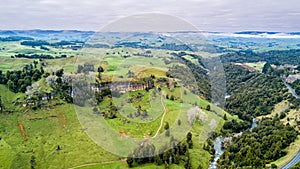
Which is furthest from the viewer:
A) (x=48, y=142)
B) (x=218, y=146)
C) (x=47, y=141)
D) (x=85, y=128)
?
(x=218, y=146)

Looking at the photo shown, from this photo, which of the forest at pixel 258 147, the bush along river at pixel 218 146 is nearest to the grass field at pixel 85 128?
the bush along river at pixel 218 146

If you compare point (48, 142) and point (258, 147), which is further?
point (258, 147)

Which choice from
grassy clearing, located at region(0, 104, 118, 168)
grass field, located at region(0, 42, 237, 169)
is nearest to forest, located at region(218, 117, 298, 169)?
grass field, located at region(0, 42, 237, 169)

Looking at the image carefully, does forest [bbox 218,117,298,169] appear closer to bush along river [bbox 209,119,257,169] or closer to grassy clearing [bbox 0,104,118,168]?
bush along river [bbox 209,119,257,169]

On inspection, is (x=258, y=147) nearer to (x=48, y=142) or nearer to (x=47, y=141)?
(x=48, y=142)

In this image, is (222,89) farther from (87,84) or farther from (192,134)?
(87,84)

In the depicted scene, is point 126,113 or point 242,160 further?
point 126,113

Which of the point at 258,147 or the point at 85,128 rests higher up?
the point at 85,128

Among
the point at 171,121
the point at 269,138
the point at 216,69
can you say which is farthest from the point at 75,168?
the point at 216,69

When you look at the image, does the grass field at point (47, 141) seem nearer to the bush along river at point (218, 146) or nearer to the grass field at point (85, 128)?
the grass field at point (85, 128)

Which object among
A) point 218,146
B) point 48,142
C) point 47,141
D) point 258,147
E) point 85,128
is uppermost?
point 85,128

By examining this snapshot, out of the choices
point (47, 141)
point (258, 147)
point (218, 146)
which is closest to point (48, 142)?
point (47, 141)
